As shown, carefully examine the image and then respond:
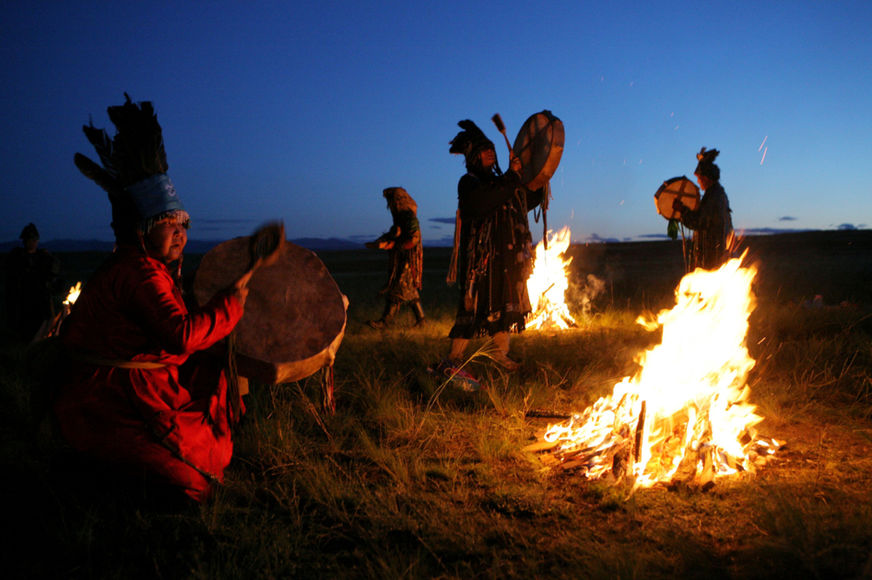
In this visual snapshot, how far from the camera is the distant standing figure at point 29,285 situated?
A: 8.12 meters

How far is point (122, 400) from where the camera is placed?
256cm

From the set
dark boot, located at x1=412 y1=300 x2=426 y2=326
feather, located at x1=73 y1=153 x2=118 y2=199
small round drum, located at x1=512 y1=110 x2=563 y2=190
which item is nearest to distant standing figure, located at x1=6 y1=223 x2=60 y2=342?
dark boot, located at x1=412 y1=300 x2=426 y2=326

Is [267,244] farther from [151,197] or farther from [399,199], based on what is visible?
[399,199]

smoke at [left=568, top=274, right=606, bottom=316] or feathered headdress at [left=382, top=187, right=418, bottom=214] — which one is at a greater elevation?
→ feathered headdress at [left=382, top=187, right=418, bottom=214]

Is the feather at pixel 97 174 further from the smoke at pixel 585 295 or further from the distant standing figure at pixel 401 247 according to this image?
the smoke at pixel 585 295

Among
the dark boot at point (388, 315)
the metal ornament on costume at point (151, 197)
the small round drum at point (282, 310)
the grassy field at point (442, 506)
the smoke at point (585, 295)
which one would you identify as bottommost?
the grassy field at point (442, 506)

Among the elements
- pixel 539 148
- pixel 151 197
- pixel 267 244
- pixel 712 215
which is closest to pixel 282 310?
pixel 267 244

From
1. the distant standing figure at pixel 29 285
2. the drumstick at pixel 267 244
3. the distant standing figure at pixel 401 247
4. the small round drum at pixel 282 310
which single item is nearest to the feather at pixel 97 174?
the small round drum at pixel 282 310

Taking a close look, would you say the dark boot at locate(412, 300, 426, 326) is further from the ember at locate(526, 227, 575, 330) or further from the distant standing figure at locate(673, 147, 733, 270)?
the distant standing figure at locate(673, 147, 733, 270)

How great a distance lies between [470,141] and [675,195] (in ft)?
10.7

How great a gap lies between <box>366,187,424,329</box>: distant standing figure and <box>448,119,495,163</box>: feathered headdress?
10.3 feet

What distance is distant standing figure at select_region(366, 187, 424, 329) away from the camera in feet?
26.8

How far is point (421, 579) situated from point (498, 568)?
310mm

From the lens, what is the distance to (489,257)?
16.7 ft
